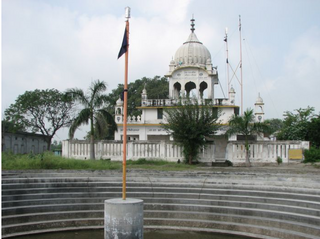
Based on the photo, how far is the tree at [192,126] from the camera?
20.1 metres

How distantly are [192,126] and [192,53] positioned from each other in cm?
1385

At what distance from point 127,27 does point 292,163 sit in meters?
14.7

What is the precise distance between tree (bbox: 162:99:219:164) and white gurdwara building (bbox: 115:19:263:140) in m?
10.0

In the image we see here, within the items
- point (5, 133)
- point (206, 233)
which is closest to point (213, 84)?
point (206, 233)

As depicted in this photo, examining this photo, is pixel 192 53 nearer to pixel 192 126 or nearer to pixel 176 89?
pixel 176 89

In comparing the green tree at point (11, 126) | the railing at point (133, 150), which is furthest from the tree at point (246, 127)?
the green tree at point (11, 126)

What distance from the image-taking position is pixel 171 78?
32219 millimetres

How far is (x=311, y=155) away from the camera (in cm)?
1966

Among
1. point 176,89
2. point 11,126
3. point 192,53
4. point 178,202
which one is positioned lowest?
point 178,202

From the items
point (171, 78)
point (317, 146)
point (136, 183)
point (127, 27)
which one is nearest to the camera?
point (127, 27)

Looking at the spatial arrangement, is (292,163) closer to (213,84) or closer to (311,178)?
(311,178)

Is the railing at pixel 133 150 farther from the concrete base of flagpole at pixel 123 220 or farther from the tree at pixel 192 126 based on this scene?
the concrete base of flagpole at pixel 123 220

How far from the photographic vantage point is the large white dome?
3212cm

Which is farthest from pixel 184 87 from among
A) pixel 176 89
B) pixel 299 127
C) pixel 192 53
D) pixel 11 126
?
pixel 11 126
